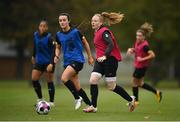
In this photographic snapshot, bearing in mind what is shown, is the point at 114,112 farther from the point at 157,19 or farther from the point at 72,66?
the point at 157,19

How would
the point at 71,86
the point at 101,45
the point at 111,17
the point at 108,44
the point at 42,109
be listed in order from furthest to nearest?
the point at 71,86 < the point at 111,17 < the point at 101,45 < the point at 108,44 < the point at 42,109

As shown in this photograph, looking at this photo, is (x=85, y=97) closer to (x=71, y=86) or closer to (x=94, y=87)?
(x=71, y=86)

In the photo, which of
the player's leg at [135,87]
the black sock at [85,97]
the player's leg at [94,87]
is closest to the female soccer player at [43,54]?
the black sock at [85,97]

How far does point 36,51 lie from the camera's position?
16.7 metres

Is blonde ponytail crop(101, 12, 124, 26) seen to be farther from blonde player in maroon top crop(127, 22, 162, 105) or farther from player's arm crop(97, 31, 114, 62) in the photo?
blonde player in maroon top crop(127, 22, 162, 105)

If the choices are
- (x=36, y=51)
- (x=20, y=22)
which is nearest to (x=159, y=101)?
(x=36, y=51)

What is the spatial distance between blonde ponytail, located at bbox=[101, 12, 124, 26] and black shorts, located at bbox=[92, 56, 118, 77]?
821mm

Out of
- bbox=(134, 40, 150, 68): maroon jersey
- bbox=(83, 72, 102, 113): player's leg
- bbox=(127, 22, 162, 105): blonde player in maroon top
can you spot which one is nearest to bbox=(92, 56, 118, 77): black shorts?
bbox=(83, 72, 102, 113): player's leg

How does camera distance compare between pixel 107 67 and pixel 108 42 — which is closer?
pixel 108 42

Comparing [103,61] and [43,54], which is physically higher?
[43,54]

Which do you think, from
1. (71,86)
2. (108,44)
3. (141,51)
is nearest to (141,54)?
(141,51)

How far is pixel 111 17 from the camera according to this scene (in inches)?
576

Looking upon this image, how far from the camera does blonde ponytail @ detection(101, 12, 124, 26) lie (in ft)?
47.8

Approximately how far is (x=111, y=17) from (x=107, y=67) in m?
1.12
